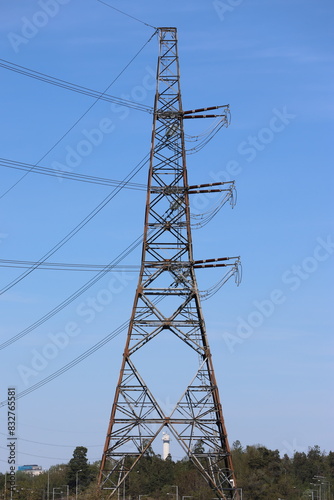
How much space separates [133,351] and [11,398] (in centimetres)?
1356

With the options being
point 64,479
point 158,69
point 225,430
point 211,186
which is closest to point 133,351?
point 225,430

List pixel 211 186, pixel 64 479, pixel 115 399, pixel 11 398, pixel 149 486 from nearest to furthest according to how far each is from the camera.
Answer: pixel 115 399
pixel 211 186
pixel 11 398
pixel 149 486
pixel 64 479

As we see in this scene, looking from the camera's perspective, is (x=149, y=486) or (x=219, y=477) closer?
(x=219, y=477)

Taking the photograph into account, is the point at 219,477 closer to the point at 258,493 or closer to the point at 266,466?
the point at 258,493

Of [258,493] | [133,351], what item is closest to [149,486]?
[258,493]

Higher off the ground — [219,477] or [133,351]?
[133,351]

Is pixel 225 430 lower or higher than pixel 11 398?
lower

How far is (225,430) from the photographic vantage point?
206 feet

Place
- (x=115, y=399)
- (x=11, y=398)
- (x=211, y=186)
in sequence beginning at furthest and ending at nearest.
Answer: (x=11, y=398)
(x=211, y=186)
(x=115, y=399)

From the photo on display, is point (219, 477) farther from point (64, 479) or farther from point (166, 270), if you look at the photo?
point (64, 479)

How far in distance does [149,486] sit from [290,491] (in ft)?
104

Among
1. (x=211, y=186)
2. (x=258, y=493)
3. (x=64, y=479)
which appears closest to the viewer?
(x=211, y=186)

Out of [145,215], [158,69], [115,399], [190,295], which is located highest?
[158,69]

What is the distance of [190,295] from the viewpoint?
65.3 m
